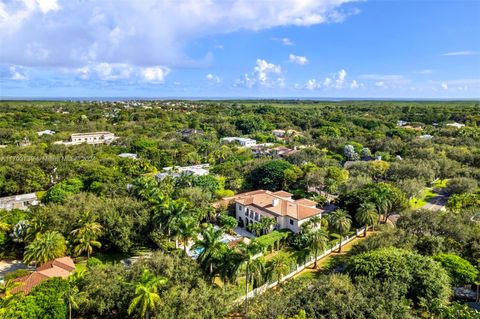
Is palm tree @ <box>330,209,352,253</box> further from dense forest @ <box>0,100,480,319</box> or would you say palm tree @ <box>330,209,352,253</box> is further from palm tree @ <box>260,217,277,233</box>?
palm tree @ <box>260,217,277,233</box>

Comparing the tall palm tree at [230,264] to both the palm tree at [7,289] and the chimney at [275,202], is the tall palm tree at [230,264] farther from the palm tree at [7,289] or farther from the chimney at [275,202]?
the chimney at [275,202]

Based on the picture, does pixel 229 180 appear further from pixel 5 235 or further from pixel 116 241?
pixel 5 235

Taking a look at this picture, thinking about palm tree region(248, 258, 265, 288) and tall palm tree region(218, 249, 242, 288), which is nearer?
tall palm tree region(218, 249, 242, 288)

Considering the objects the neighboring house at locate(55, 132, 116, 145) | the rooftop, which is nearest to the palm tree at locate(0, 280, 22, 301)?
the rooftop

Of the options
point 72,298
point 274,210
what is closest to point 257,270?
point 72,298

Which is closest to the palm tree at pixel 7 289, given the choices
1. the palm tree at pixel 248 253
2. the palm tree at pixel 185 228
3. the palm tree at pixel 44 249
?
the palm tree at pixel 44 249
